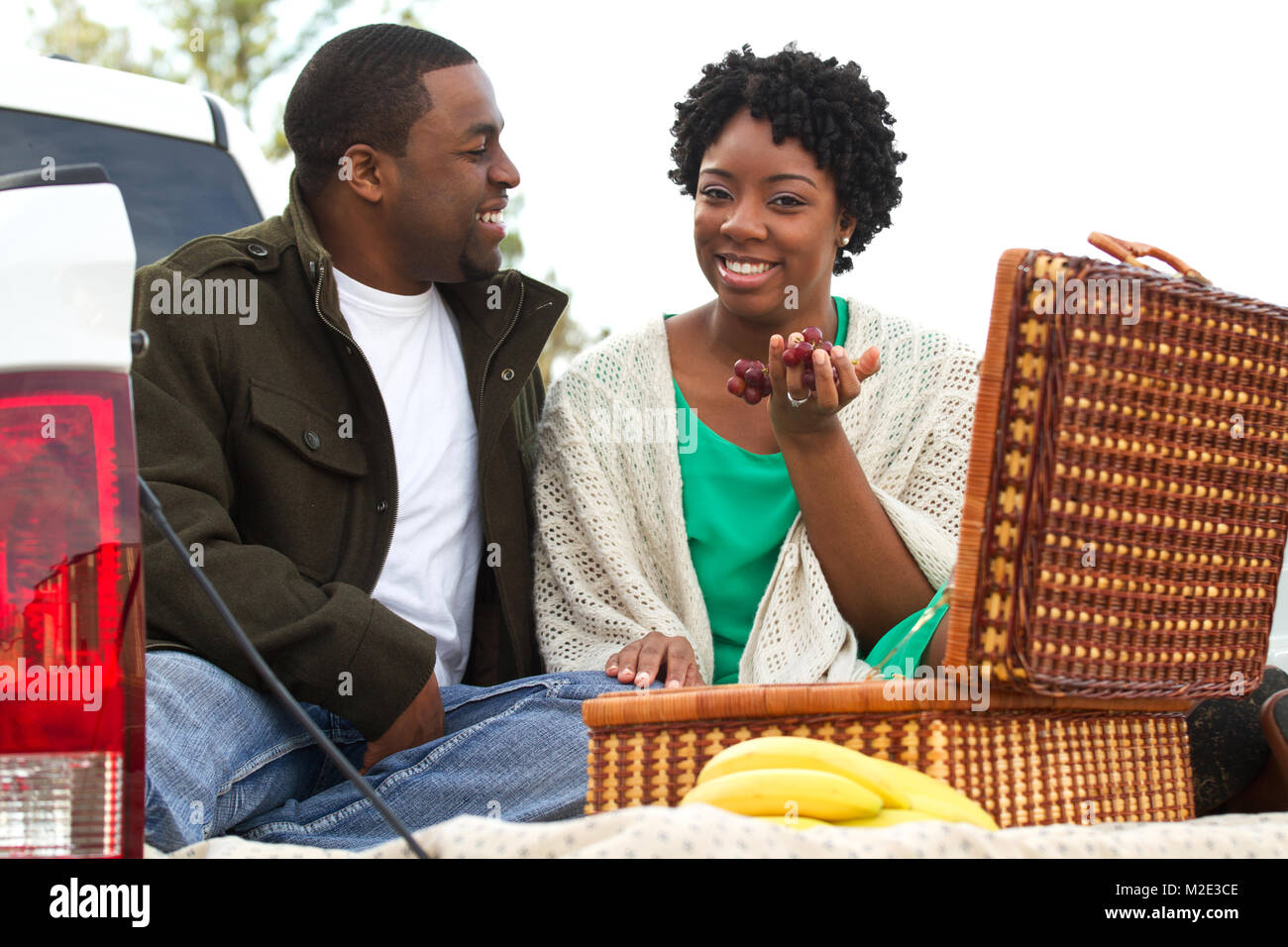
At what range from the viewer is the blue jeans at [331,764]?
197 cm

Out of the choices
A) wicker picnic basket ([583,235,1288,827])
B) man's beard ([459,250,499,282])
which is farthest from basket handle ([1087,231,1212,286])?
man's beard ([459,250,499,282])

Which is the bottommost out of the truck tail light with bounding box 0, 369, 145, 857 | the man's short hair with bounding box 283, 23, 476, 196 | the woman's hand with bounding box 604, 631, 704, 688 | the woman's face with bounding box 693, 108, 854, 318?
the woman's hand with bounding box 604, 631, 704, 688

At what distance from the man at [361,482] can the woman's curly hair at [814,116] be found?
0.60m

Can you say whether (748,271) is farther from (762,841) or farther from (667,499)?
(762,841)

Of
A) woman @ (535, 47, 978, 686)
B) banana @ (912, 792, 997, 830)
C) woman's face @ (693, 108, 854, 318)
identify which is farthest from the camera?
woman's face @ (693, 108, 854, 318)

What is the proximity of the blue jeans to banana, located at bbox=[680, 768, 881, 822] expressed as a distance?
2.67ft

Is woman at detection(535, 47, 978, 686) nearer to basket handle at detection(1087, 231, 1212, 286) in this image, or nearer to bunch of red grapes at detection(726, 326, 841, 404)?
bunch of red grapes at detection(726, 326, 841, 404)

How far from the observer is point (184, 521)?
7.43ft

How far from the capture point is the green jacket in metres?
2.24

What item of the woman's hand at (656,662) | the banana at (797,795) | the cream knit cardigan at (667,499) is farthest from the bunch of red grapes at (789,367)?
the banana at (797,795)

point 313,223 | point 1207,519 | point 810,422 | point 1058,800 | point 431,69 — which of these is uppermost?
point 431,69
